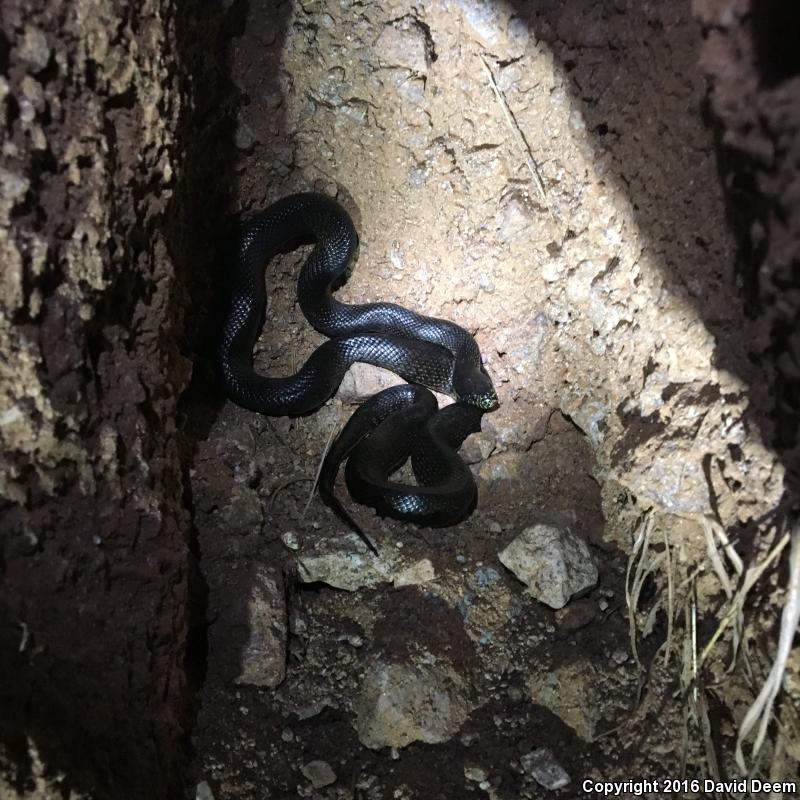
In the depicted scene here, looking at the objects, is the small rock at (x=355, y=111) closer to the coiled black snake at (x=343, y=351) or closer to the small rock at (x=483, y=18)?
the coiled black snake at (x=343, y=351)

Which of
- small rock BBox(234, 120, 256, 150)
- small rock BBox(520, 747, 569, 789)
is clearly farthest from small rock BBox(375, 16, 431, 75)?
small rock BBox(520, 747, 569, 789)

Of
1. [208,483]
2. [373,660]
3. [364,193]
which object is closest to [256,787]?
[373,660]

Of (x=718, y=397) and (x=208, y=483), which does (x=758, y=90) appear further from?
(x=208, y=483)

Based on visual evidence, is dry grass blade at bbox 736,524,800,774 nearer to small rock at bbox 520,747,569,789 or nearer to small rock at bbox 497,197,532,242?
small rock at bbox 520,747,569,789

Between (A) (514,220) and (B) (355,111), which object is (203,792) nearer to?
(A) (514,220)

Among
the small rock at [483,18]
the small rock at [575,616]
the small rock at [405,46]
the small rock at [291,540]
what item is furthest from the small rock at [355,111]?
the small rock at [575,616]

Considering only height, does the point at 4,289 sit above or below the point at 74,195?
below
